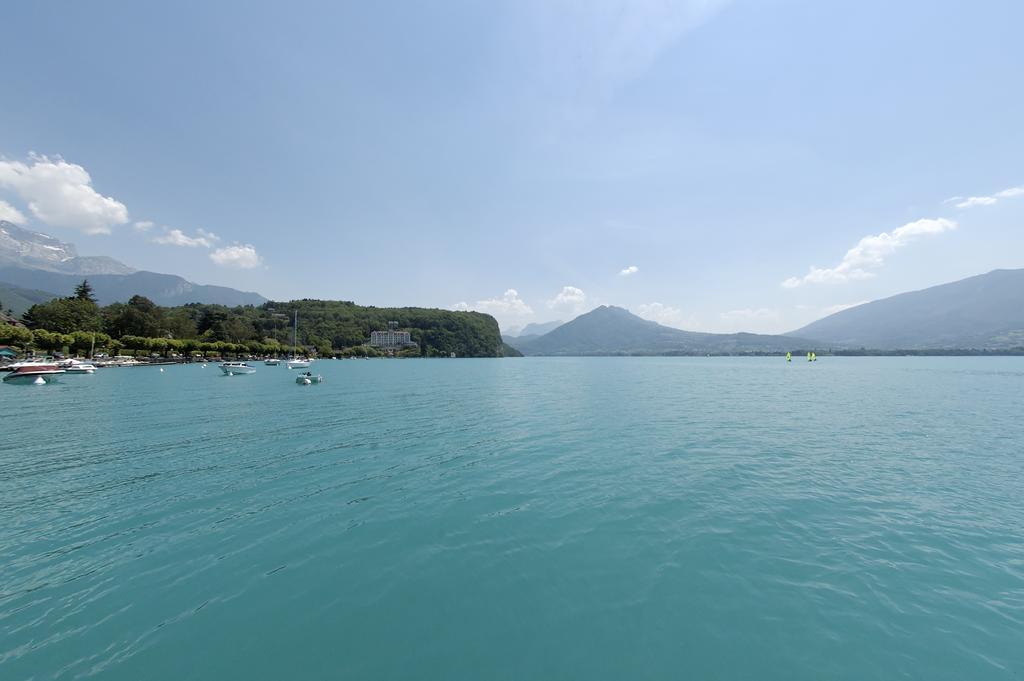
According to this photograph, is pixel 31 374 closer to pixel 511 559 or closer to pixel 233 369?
pixel 233 369

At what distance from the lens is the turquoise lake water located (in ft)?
23.0

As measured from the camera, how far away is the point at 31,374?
5741 centimetres

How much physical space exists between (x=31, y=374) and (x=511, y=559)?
282ft

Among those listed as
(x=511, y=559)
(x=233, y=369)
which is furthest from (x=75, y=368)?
(x=511, y=559)

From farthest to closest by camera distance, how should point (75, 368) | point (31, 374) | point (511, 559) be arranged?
point (75, 368), point (31, 374), point (511, 559)

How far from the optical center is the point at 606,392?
5244 cm

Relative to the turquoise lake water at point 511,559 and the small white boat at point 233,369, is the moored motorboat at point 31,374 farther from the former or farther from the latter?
the turquoise lake water at point 511,559

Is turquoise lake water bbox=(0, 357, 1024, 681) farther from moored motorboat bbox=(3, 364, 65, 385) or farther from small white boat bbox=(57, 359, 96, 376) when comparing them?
small white boat bbox=(57, 359, 96, 376)

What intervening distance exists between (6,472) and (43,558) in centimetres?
1193

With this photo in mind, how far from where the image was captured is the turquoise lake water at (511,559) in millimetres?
7008

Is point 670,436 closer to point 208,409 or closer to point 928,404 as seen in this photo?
point 928,404

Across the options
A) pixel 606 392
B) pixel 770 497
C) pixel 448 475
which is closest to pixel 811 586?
pixel 770 497

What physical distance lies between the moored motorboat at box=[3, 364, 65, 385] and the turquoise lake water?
2150 inches

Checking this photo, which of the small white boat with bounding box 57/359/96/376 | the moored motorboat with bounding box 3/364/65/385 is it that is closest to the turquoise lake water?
the moored motorboat with bounding box 3/364/65/385
